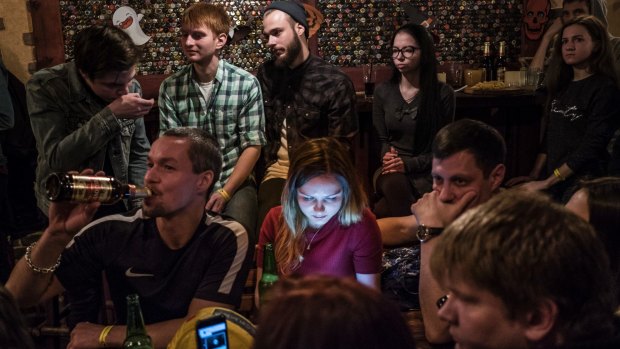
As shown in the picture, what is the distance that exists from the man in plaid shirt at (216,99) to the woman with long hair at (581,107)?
139 centimetres

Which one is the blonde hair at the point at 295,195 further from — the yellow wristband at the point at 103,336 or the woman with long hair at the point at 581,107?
the woman with long hair at the point at 581,107

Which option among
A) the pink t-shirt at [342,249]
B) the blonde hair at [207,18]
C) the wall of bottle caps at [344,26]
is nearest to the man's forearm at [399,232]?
the pink t-shirt at [342,249]

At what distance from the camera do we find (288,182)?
6.76 ft

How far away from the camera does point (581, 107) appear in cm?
322

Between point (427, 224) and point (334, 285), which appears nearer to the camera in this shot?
point (334, 285)

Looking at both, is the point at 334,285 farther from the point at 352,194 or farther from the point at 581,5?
the point at 581,5

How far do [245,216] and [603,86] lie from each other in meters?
1.88

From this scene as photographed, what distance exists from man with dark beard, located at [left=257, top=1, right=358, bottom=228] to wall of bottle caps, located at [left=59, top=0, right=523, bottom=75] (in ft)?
2.86

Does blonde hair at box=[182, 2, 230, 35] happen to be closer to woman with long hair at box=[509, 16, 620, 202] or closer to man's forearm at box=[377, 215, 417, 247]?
man's forearm at box=[377, 215, 417, 247]

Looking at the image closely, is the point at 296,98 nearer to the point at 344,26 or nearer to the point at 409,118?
the point at 409,118

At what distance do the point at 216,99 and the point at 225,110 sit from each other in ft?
0.23

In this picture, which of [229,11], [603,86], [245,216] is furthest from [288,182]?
[229,11]

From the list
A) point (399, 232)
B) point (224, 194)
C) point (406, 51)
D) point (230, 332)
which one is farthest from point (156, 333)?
point (406, 51)

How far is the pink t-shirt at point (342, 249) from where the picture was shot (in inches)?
79.4
